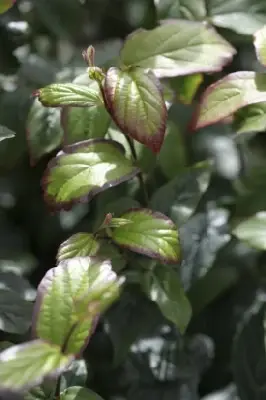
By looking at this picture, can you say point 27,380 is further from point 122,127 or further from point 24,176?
point 24,176

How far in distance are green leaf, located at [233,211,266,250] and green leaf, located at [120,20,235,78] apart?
0.54 ft

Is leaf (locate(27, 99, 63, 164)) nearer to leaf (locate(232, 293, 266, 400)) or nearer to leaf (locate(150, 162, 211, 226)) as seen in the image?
leaf (locate(150, 162, 211, 226))

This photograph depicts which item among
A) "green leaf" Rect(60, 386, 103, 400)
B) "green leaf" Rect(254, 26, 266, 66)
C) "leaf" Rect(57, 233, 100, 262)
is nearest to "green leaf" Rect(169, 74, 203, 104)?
"green leaf" Rect(254, 26, 266, 66)

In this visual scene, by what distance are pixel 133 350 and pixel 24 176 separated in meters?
0.30

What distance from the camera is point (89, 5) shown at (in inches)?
40.3

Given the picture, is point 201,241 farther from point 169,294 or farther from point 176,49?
point 176,49

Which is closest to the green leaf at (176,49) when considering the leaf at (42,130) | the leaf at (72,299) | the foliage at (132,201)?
the foliage at (132,201)

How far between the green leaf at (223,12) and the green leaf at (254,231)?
21 centimetres

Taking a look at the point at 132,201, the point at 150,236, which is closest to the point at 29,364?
the point at 150,236

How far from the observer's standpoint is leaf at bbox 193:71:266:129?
683 mm

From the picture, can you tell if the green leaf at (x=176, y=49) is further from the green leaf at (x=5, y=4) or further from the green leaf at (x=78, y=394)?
the green leaf at (x=78, y=394)

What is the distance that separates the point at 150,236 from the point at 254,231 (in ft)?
0.47

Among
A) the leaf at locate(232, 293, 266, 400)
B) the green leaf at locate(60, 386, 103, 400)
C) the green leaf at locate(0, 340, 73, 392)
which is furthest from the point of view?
the leaf at locate(232, 293, 266, 400)

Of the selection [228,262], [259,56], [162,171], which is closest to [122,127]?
[259,56]
